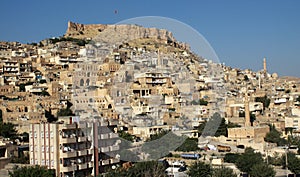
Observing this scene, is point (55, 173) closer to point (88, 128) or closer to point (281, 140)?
point (88, 128)

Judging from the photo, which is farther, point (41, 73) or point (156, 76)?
point (41, 73)

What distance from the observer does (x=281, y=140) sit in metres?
13.9

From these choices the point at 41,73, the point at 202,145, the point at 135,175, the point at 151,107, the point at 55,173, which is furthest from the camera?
the point at 41,73

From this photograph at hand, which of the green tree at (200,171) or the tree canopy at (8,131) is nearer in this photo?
the green tree at (200,171)

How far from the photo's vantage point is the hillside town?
29.8ft

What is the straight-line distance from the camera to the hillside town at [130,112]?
909cm

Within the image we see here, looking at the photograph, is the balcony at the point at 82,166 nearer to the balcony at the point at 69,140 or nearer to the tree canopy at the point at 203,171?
the balcony at the point at 69,140

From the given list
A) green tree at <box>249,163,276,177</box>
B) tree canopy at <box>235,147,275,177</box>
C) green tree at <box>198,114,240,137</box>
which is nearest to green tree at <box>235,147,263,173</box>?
tree canopy at <box>235,147,275,177</box>

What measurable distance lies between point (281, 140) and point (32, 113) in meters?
7.19

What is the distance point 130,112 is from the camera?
47.9ft

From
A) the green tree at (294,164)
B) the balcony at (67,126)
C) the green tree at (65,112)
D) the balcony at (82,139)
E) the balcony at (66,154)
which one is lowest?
the green tree at (294,164)

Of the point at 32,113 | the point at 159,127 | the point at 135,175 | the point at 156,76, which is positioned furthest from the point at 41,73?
the point at 135,175

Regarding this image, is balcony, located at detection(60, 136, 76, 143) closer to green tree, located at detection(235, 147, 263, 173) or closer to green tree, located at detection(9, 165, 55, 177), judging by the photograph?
green tree, located at detection(9, 165, 55, 177)

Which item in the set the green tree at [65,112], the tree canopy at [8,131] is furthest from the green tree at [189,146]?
the tree canopy at [8,131]
